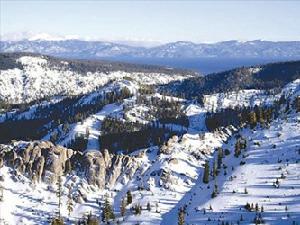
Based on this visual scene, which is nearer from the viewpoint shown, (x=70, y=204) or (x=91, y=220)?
(x=91, y=220)

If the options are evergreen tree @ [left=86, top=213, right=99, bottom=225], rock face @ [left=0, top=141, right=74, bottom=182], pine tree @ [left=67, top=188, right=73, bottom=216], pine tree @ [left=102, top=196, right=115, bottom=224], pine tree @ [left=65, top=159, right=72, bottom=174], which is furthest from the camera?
pine tree @ [left=65, top=159, right=72, bottom=174]

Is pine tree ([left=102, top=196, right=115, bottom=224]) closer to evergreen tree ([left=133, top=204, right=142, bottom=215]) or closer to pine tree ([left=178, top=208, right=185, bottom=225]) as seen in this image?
evergreen tree ([left=133, top=204, right=142, bottom=215])

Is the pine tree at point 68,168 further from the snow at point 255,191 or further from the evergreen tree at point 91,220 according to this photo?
the snow at point 255,191

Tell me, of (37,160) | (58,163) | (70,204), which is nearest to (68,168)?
(58,163)

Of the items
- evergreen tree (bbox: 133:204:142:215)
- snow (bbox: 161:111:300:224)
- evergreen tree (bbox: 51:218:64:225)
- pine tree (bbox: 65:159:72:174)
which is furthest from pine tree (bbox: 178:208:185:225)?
pine tree (bbox: 65:159:72:174)

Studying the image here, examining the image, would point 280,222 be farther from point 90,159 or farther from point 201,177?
point 90,159

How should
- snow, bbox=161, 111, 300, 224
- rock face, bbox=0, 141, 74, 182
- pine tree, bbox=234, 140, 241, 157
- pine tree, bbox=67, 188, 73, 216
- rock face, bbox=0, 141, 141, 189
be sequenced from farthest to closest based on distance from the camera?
→ pine tree, bbox=234, 140, 241, 157 < rock face, bbox=0, 141, 141, 189 < rock face, bbox=0, 141, 74, 182 < pine tree, bbox=67, 188, 73, 216 < snow, bbox=161, 111, 300, 224

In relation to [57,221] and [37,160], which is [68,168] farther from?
[57,221]

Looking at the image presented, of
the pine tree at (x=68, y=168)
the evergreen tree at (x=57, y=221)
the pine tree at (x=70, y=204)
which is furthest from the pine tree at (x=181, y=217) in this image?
the pine tree at (x=68, y=168)

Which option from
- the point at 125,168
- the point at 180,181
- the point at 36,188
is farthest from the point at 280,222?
the point at 36,188
